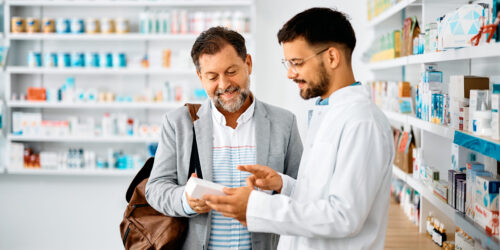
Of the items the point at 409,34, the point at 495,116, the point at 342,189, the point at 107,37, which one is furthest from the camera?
the point at 107,37

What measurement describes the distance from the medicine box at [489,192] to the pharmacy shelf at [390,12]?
1.53 meters

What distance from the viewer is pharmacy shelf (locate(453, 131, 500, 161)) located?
1679 millimetres

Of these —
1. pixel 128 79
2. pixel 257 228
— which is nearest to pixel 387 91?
pixel 257 228

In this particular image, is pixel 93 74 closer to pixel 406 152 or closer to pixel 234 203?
pixel 406 152

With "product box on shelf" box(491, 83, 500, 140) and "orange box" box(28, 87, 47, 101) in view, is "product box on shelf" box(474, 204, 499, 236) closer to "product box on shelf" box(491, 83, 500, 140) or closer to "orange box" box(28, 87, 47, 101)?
"product box on shelf" box(491, 83, 500, 140)

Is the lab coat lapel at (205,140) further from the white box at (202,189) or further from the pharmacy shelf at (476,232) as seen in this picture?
the pharmacy shelf at (476,232)

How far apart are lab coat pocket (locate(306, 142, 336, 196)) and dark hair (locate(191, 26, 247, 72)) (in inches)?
27.9

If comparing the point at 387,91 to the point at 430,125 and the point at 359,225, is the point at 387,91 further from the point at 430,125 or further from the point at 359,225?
the point at 359,225

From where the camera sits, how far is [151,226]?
2020 mm

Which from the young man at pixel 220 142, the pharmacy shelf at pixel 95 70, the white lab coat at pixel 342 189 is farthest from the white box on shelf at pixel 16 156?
the white lab coat at pixel 342 189

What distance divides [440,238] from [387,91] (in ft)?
4.77

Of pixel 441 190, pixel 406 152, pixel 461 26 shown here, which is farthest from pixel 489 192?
pixel 406 152

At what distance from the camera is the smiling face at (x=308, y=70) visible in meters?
1.56

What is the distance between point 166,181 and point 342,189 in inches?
34.1
